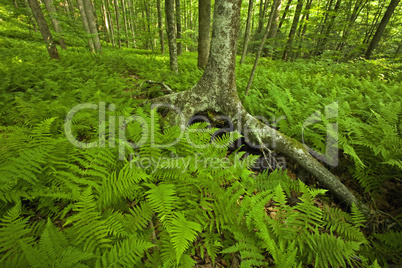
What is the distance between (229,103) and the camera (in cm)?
380

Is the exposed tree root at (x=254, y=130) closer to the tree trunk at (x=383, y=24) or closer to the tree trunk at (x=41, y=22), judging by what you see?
the tree trunk at (x=41, y=22)

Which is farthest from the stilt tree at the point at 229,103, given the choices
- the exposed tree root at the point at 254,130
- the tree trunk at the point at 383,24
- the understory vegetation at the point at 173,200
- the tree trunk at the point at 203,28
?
the tree trunk at the point at 383,24

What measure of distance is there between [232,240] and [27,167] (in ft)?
8.48

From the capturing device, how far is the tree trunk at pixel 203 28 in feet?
23.1

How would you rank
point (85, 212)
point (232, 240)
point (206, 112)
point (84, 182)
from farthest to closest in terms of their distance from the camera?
point (206, 112)
point (232, 240)
point (84, 182)
point (85, 212)

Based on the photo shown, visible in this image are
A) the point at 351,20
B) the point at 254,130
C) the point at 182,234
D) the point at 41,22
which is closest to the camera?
the point at 182,234

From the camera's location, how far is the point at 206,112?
164 inches

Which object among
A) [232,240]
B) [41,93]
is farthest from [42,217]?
[41,93]

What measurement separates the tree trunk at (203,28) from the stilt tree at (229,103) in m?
4.23

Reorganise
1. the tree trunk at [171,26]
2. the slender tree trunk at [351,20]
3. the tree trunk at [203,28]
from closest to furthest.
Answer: the tree trunk at [171,26] < the tree trunk at [203,28] < the slender tree trunk at [351,20]

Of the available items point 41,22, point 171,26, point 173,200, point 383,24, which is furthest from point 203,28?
point 383,24

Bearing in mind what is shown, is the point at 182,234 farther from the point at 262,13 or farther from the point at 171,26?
the point at 262,13

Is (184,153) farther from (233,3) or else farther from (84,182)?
(233,3)

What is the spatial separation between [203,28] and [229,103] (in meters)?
5.31
